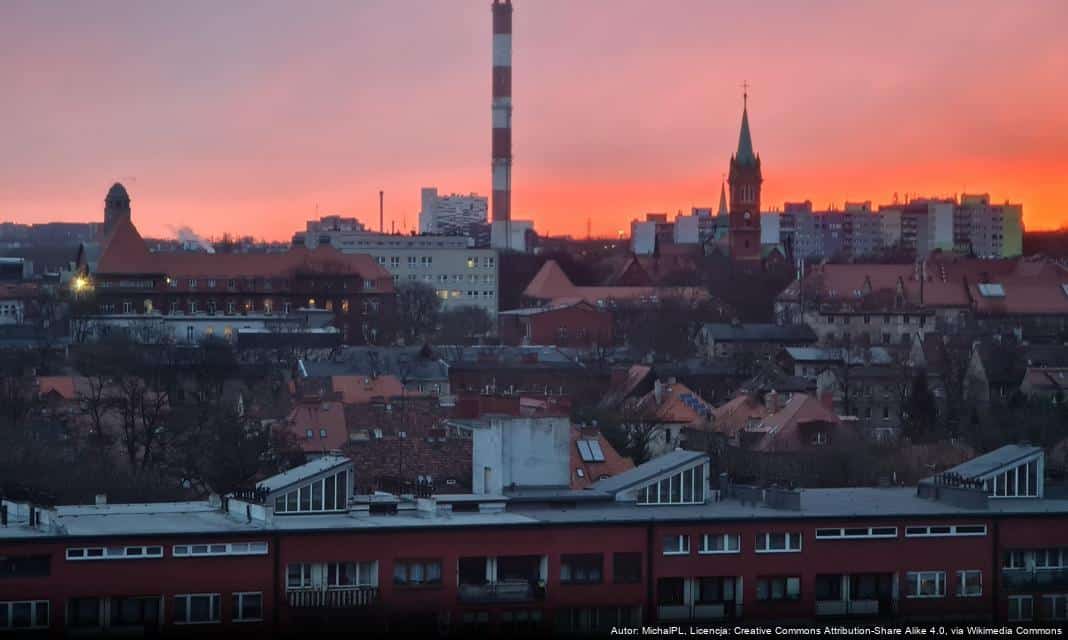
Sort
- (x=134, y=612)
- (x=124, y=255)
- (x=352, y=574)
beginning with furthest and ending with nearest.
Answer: (x=124, y=255)
(x=352, y=574)
(x=134, y=612)

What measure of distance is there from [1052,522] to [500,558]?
4.81 m

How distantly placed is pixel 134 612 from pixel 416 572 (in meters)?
2.24

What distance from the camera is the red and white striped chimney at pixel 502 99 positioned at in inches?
3585

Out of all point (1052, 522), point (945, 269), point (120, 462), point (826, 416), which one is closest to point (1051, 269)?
point (945, 269)

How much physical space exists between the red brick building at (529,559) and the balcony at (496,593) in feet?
0.04

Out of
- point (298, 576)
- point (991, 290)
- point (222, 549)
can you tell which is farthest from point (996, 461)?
point (991, 290)

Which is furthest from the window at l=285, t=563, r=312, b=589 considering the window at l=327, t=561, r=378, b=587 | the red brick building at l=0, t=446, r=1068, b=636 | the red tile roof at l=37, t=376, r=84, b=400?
the red tile roof at l=37, t=376, r=84, b=400

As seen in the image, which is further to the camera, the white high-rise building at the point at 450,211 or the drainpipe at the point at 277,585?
the white high-rise building at the point at 450,211

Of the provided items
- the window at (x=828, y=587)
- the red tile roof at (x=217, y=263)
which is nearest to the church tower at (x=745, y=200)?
the red tile roof at (x=217, y=263)

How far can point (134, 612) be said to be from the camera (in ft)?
59.3

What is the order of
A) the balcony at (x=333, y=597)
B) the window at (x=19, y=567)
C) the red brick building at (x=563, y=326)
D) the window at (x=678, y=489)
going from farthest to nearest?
1. the red brick building at (x=563, y=326)
2. the window at (x=678, y=489)
3. the balcony at (x=333, y=597)
4. the window at (x=19, y=567)

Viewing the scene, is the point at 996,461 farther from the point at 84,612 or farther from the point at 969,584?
the point at 84,612

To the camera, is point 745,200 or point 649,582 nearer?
point 649,582

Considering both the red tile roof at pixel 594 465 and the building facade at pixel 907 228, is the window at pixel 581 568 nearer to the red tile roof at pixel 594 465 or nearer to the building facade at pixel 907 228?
the red tile roof at pixel 594 465
